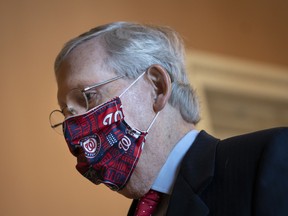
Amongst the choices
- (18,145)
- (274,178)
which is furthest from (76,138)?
(18,145)

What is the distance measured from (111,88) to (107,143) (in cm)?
16

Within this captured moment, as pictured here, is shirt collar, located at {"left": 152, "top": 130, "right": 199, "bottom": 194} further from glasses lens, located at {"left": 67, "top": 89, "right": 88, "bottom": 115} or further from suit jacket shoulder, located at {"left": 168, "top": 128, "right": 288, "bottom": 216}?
glasses lens, located at {"left": 67, "top": 89, "right": 88, "bottom": 115}

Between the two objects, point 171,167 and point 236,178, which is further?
point 171,167

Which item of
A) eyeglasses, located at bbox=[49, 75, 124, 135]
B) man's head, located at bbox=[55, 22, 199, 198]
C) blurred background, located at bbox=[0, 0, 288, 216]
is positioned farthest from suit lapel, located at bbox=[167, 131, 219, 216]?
blurred background, located at bbox=[0, 0, 288, 216]

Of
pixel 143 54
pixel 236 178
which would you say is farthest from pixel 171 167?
pixel 143 54

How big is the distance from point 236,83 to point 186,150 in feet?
6.12

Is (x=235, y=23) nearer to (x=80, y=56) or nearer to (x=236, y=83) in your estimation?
(x=236, y=83)

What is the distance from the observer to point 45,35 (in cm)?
252

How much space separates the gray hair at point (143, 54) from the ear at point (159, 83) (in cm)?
3

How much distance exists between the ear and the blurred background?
0.96 metres

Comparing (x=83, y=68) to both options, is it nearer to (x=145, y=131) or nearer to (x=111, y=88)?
(x=111, y=88)

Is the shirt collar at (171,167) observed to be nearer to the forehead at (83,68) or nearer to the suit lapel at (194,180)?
the suit lapel at (194,180)

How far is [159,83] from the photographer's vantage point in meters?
1.53

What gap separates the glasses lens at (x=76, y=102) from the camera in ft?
4.98
